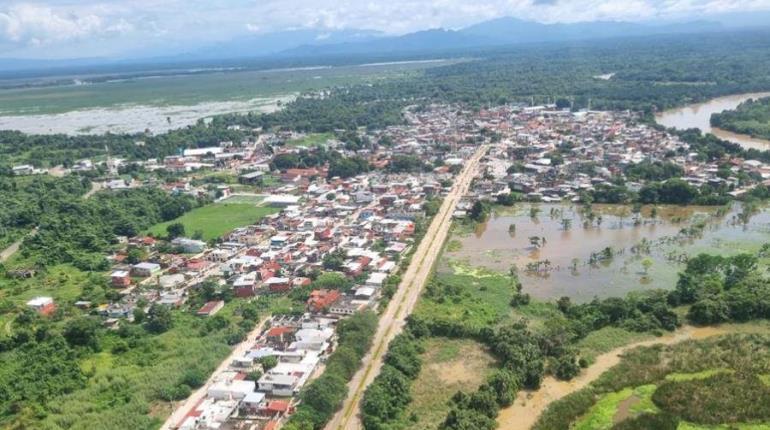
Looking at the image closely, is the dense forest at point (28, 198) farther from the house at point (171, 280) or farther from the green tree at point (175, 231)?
the house at point (171, 280)

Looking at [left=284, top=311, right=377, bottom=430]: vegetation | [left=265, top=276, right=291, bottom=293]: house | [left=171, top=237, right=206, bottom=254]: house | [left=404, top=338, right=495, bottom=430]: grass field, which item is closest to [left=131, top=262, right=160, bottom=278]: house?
[left=171, top=237, right=206, bottom=254]: house

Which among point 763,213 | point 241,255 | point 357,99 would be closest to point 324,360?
point 241,255

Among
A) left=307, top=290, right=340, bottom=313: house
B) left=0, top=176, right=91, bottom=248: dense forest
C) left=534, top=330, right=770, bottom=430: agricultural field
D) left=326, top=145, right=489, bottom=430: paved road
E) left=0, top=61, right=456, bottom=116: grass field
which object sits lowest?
left=534, top=330, right=770, bottom=430: agricultural field

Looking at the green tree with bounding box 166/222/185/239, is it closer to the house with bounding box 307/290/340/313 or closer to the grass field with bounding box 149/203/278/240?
the grass field with bounding box 149/203/278/240

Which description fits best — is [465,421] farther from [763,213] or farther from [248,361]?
[763,213]

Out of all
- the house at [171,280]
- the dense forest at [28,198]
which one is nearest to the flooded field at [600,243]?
the house at [171,280]
